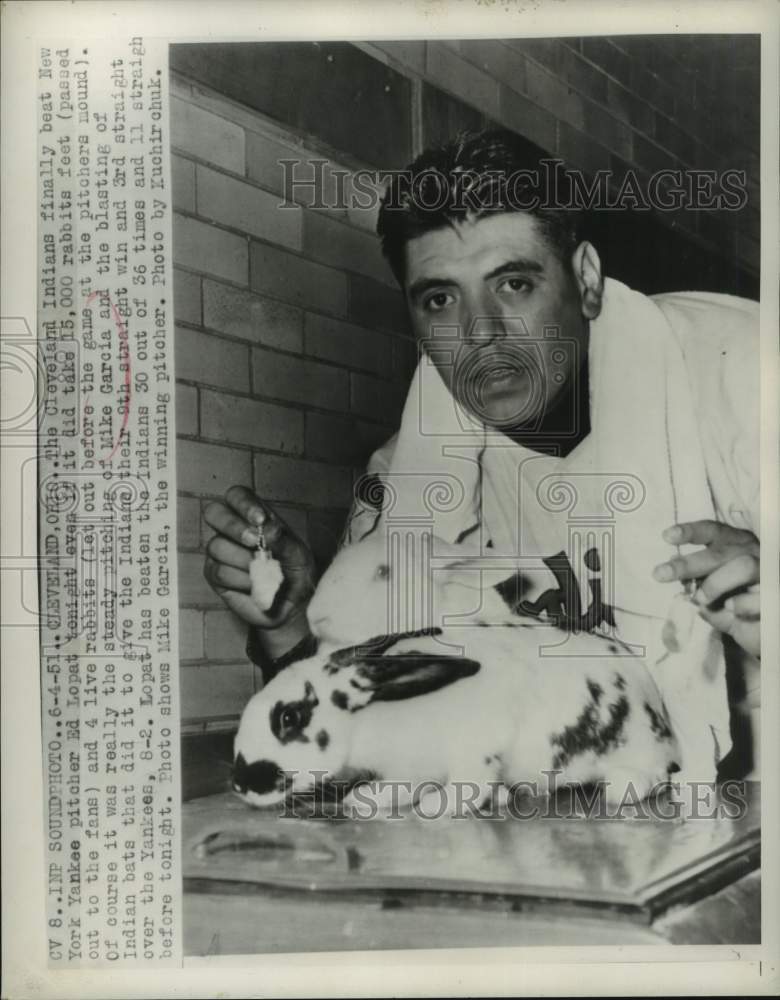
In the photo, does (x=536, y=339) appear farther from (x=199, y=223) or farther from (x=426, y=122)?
(x=199, y=223)

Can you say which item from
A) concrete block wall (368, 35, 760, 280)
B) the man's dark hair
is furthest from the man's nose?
concrete block wall (368, 35, 760, 280)

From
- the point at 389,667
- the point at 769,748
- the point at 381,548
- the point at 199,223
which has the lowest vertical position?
the point at 769,748

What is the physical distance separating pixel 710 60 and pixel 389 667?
1.02m

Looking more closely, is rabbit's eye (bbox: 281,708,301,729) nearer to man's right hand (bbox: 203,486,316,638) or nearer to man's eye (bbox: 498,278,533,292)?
man's right hand (bbox: 203,486,316,638)

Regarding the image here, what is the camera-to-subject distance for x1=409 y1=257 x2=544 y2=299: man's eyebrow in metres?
1.58

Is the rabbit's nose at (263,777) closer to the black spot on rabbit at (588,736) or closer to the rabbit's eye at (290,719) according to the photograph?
the rabbit's eye at (290,719)

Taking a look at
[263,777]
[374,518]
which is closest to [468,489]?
[374,518]

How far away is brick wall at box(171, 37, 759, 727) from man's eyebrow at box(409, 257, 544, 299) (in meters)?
0.04

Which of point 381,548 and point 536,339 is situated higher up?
point 536,339

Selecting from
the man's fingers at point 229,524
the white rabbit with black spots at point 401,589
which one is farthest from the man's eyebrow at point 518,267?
the man's fingers at point 229,524

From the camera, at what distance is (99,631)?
1543mm

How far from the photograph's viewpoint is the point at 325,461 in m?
1.58

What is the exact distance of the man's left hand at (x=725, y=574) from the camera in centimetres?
157

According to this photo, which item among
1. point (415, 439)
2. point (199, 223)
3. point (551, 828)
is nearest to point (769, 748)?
point (551, 828)
